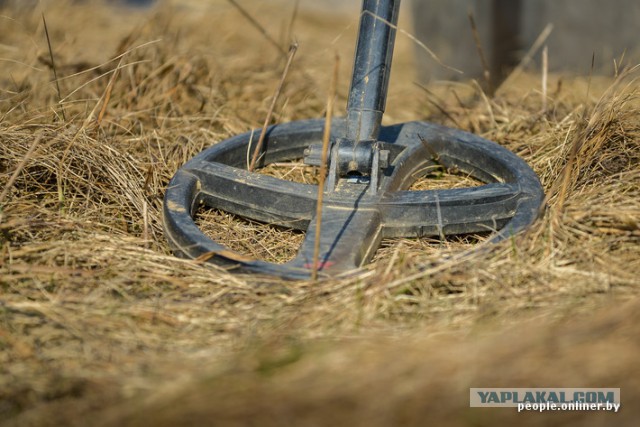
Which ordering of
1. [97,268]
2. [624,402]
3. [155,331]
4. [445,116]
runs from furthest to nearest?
[445,116]
[97,268]
[155,331]
[624,402]

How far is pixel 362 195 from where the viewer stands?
2.17 meters

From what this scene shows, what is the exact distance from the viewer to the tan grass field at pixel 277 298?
1440mm

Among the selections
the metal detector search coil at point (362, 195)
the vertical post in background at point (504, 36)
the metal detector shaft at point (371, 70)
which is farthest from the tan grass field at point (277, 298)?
the vertical post in background at point (504, 36)

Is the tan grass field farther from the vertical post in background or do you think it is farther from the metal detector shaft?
the vertical post in background

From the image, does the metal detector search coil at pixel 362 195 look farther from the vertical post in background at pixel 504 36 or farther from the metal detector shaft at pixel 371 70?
the vertical post in background at pixel 504 36

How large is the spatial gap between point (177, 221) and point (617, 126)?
4.44ft

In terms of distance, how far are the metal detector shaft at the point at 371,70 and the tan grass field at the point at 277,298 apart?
0.36 meters

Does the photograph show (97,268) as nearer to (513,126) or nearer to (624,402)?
(624,402)

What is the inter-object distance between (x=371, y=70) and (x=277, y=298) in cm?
80

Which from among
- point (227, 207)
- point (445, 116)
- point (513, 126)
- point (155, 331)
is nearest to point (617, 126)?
point (513, 126)

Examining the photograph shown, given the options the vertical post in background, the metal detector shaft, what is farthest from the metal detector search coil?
the vertical post in background

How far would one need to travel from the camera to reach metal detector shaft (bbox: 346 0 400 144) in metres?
2.27

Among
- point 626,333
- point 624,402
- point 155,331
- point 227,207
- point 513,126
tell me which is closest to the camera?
point 624,402

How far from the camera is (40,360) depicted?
1613 mm
